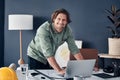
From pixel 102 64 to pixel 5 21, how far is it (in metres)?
2.05

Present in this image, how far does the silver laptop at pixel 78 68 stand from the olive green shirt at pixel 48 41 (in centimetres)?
44

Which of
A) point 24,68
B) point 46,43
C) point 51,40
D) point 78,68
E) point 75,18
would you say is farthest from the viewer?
point 75,18

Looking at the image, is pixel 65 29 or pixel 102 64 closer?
pixel 65 29

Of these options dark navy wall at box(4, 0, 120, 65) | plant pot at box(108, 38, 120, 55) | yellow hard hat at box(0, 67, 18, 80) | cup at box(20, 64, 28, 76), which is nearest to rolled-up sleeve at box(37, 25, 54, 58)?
cup at box(20, 64, 28, 76)

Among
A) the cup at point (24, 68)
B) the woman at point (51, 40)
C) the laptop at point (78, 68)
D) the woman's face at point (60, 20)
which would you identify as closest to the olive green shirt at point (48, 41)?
the woman at point (51, 40)

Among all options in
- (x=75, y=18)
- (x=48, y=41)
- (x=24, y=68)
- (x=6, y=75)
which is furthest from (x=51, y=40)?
(x=75, y=18)

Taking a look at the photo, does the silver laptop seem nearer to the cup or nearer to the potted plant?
the cup

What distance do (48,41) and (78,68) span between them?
56 centimetres

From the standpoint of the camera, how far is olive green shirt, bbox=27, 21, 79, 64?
238 centimetres

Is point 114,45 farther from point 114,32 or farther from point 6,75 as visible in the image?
point 6,75

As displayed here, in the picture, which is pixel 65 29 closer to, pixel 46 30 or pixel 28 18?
pixel 46 30

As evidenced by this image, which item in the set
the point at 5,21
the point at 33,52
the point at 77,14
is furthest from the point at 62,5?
the point at 33,52

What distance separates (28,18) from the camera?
4.14 meters

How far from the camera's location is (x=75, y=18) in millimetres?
4500
